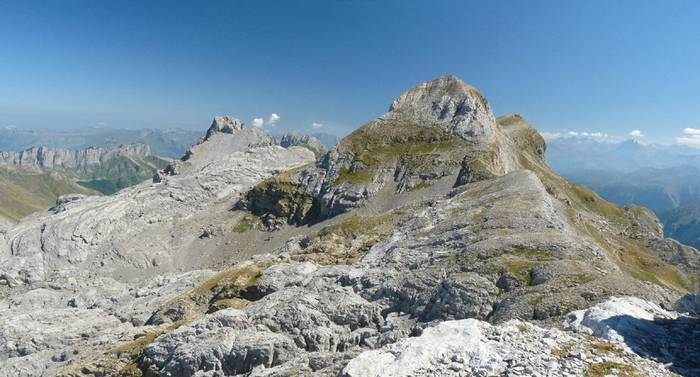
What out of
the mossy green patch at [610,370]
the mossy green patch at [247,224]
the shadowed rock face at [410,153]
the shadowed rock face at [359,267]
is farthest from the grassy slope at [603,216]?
the mossy green patch at [247,224]

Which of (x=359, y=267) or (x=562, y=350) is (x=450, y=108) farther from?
(x=562, y=350)

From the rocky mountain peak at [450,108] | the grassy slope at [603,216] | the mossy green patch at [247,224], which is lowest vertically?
the mossy green patch at [247,224]

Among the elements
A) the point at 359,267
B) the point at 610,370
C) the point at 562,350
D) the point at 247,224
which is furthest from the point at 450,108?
the point at 610,370

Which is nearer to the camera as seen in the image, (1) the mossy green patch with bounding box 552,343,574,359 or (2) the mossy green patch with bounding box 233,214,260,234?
(1) the mossy green patch with bounding box 552,343,574,359

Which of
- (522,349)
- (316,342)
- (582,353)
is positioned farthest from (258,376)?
(582,353)

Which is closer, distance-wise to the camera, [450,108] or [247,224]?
[450,108]

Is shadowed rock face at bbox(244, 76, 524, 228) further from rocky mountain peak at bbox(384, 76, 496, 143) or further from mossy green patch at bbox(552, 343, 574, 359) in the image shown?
mossy green patch at bbox(552, 343, 574, 359)

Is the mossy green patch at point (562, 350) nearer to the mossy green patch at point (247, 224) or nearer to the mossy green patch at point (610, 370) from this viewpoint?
the mossy green patch at point (610, 370)

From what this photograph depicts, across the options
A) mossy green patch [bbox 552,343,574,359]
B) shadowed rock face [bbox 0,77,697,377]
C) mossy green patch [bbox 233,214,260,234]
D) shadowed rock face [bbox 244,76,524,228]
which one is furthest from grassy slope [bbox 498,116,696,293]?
mossy green patch [bbox 233,214,260,234]

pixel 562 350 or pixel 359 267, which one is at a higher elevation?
pixel 562 350
